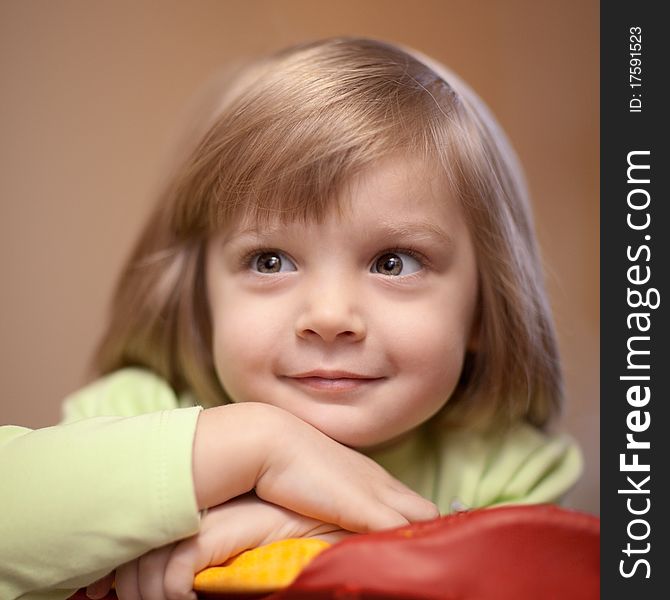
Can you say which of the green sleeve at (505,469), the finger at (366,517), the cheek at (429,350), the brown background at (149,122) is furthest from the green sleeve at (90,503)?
the brown background at (149,122)

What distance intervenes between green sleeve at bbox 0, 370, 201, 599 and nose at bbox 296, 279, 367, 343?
0.17 m

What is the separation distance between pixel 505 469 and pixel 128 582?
515 millimetres

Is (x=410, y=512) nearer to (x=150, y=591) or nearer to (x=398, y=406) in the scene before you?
(x=398, y=406)

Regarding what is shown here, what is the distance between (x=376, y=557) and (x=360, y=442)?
0.96 ft

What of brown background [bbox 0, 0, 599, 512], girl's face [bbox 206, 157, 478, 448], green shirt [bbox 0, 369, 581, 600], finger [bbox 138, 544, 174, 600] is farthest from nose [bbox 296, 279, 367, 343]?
brown background [bbox 0, 0, 599, 512]

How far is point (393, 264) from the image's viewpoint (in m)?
0.91

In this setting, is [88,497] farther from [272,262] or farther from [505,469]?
[505,469]

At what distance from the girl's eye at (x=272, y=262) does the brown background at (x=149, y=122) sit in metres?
0.62

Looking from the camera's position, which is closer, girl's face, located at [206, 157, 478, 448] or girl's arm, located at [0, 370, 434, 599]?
girl's arm, located at [0, 370, 434, 599]

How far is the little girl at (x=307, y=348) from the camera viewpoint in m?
0.73

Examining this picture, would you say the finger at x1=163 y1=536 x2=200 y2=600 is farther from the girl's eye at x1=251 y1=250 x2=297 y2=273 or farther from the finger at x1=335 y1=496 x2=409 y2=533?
the girl's eye at x1=251 y1=250 x2=297 y2=273

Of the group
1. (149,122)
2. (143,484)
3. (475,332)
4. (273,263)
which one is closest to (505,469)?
(475,332)

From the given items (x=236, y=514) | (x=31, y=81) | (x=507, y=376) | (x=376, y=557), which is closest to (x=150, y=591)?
(x=236, y=514)

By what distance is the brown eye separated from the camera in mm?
917
